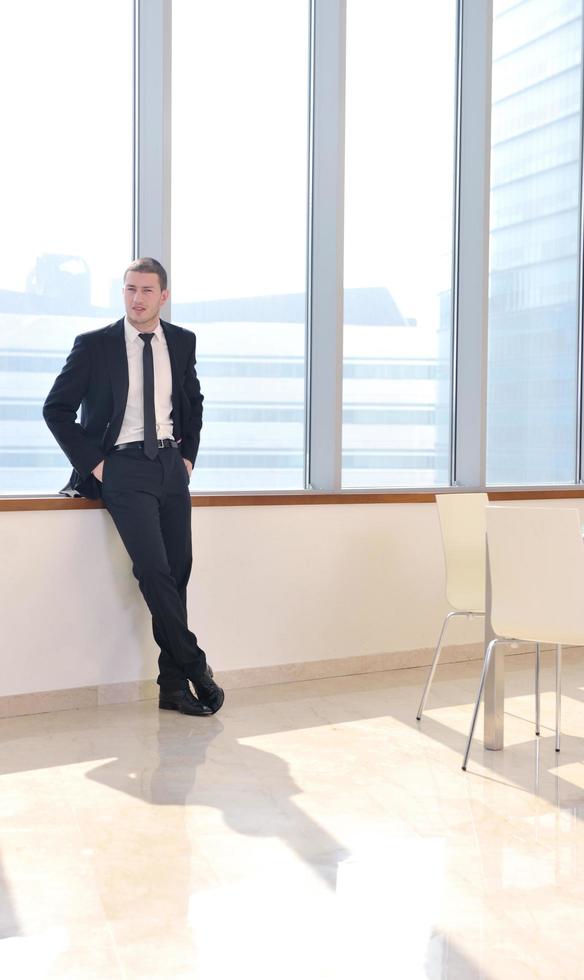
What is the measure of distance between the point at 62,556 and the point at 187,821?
1536 mm

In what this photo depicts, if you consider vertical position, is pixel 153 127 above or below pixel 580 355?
above

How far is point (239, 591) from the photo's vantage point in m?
4.64

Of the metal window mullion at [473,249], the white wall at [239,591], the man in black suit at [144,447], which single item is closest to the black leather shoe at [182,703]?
the man in black suit at [144,447]

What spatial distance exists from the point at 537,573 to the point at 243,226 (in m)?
2.38

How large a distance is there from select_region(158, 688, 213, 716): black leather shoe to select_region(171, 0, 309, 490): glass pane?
1.09 metres

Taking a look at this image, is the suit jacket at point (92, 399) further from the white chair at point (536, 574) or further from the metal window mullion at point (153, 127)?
the white chair at point (536, 574)

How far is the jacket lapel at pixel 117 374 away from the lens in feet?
13.3

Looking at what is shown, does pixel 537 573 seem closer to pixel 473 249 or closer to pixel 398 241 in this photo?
pixel 398 241

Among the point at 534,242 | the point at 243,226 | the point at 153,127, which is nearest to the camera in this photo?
the point at 153,127

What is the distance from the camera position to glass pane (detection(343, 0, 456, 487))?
5234mm

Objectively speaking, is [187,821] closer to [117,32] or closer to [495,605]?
[495,605]

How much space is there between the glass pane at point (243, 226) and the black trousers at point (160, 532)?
2.21 feet

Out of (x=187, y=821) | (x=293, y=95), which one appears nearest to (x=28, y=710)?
(x=187, y=821)

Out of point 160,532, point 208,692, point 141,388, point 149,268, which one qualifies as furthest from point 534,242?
point 208,692
